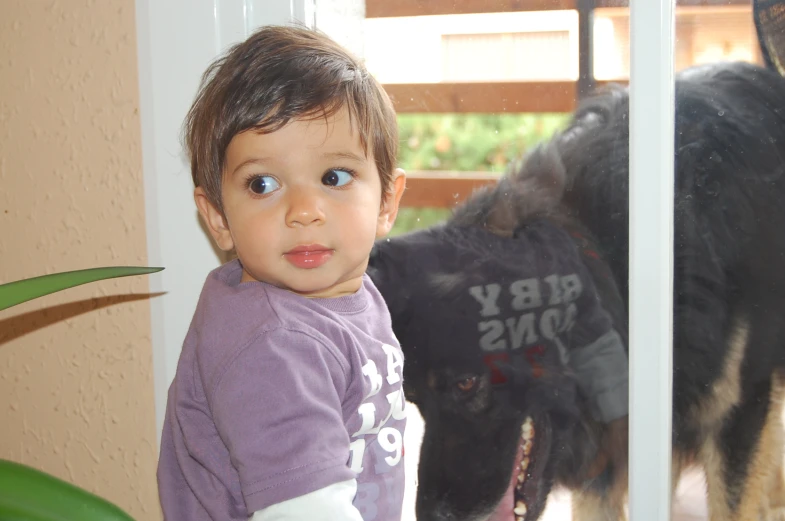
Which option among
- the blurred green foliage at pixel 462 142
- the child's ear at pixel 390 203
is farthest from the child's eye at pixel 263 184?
the blurred green foliage at pixel 462 142

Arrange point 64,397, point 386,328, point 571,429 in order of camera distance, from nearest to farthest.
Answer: point 386,328, point 571,429, point 64,397

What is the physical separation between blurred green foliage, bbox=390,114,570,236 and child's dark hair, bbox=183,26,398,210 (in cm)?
15

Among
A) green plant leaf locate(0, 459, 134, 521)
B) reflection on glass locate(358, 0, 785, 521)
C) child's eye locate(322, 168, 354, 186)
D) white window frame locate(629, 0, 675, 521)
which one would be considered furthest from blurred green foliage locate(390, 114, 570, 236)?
green plant leaf locate(0, 459, 134, 521)

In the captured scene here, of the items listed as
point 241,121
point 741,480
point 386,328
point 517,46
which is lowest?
point 741,480

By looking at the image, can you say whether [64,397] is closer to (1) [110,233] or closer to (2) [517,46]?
(1) [110,233]

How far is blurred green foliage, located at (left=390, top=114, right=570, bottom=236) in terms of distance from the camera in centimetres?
102

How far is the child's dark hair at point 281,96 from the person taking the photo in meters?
0.83

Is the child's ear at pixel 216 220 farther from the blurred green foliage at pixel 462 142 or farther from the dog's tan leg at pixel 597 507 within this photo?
Result: the dog's tan leg at pixel 597 507

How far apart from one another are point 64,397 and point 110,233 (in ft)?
0.85

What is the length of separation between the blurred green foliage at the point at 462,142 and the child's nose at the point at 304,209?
0.82ft

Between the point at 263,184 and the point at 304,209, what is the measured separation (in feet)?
0.18

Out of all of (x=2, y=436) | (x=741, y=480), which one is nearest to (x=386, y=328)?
(x=741, y=480)

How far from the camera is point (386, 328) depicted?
957 mm

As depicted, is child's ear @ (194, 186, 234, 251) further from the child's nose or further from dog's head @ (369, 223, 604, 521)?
dog's head @ (369, 223, 604, 521)
